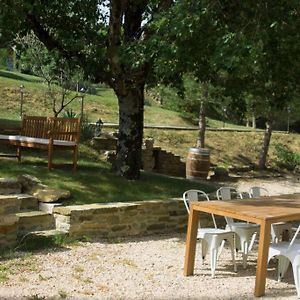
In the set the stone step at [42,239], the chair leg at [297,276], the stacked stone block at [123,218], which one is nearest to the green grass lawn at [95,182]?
the stacked stone block at [123,218]

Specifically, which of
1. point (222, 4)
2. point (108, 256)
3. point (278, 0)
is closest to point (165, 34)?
point (222, 4)

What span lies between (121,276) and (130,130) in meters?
3.95

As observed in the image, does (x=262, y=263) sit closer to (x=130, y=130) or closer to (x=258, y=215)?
(x=258, y=215)

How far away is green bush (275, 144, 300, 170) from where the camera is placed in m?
20.2

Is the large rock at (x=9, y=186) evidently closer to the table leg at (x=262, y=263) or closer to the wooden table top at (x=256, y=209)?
the wooden table top at (x=256, y=209)

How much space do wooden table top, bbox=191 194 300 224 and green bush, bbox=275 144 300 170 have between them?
14.1 metres

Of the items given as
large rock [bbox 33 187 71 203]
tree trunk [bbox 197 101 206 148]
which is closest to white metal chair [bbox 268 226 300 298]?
large rock [bbox 33 187 71 203]

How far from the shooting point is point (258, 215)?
5312mm

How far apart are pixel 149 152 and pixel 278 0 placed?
24.8ft

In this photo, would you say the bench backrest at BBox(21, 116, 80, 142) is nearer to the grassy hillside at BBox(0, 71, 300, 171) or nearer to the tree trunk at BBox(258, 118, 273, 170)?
the grassy hillside at BBox(0, 71, 300, 171)

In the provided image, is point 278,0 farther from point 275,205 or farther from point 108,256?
point 108,256

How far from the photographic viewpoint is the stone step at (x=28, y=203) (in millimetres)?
7590

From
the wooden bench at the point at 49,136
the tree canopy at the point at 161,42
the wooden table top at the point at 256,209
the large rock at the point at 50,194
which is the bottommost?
the large rock at the point at 50,194

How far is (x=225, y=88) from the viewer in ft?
34.3
